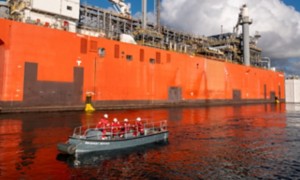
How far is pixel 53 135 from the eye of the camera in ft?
61.1

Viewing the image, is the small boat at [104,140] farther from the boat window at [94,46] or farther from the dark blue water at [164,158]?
the boat window at [94,46]

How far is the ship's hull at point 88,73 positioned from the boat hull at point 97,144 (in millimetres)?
17577

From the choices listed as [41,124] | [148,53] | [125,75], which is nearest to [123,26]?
[148,53]

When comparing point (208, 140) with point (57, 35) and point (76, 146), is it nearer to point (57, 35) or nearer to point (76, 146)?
point (76, 146)

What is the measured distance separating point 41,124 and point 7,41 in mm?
11184

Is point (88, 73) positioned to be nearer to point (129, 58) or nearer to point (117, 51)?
point (117, 51)

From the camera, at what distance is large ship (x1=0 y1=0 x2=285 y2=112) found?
29594 millimetres

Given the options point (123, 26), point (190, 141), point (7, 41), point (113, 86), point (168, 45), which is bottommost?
point (190, 141)

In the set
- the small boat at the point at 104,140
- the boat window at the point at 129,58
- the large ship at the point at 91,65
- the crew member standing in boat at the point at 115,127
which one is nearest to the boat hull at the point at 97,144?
the small boat at the point at 104,140

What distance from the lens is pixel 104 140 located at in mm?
14586

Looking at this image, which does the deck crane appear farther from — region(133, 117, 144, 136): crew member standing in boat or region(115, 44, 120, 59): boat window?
region(133, 117, 144, 136): crew member standing in boat

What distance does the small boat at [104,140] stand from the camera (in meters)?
13.8

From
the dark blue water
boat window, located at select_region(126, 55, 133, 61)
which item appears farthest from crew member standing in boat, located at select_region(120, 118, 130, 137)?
boat window, located at select_region(126, 55, 133, 61)

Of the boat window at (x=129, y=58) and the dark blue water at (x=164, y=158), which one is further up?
the boat window at (x=129, y=58)
